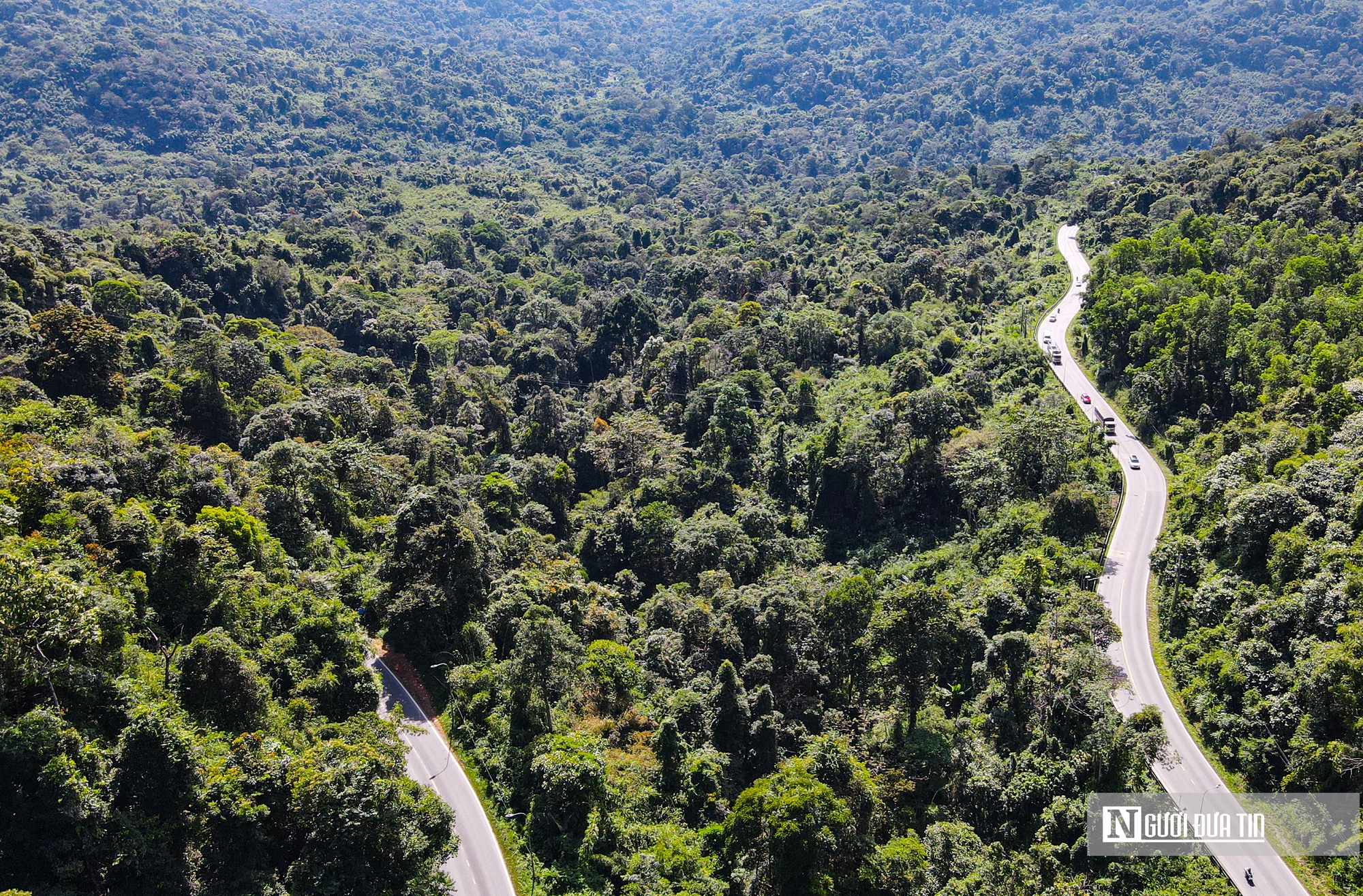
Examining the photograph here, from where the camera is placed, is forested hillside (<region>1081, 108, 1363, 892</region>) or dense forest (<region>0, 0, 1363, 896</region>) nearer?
dense forest (<region>0, 0, 1363, 896</region>)

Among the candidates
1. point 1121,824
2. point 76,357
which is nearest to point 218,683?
point 76,357

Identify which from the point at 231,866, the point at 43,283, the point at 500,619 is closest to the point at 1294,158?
the point at 500,619

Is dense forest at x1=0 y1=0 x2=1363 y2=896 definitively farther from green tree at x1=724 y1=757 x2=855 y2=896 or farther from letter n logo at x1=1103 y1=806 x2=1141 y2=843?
letter n logo at x1=1103 y1=806 x2=1141 y2=843

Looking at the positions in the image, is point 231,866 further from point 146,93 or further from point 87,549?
point 146,93

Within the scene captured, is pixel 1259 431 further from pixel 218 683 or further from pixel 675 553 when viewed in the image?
pixel 218 683

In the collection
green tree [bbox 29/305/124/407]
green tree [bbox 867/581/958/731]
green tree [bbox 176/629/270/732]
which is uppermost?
green tree [bbox 29/305/124/407]

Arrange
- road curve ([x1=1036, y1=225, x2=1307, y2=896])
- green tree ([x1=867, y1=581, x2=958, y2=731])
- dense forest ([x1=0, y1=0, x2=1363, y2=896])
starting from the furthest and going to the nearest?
1. green tree ([x1=867, y1=581, x2=958, y2=731])
2. road curve ([x1=1036, y1=225, x2=1307, y2=896])
3. dense forest ([x1=0, y1=0, x2=1363, y2=896])

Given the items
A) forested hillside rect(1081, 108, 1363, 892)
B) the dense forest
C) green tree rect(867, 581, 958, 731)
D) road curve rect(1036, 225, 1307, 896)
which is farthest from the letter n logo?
green tree rect(867, 581, 958, 731)
